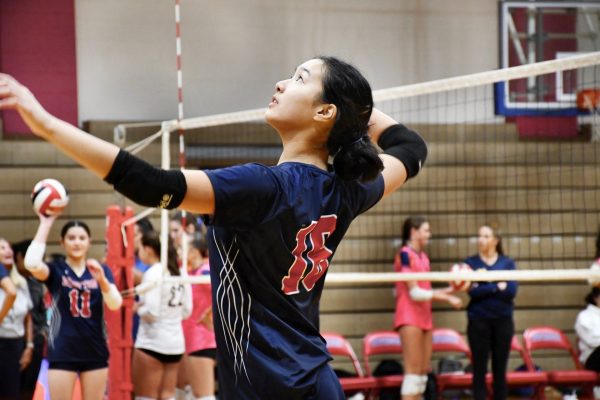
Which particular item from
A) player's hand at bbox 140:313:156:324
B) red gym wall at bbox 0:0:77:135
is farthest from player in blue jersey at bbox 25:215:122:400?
red gym wall at bbox 0:0:77:135

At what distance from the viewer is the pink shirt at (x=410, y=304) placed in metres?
8.22

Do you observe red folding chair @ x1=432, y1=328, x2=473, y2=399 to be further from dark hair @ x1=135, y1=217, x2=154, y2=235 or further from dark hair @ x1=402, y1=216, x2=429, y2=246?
dark hair @ x1=135, y1=217, x2=154, y2=235

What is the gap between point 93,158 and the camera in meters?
1.99

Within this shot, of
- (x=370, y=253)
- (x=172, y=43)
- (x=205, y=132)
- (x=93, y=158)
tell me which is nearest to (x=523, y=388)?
(x=370, y=253)

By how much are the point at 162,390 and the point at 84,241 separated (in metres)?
1.46

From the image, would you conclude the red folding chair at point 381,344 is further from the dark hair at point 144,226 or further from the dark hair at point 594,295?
the dark hair at point 144,226

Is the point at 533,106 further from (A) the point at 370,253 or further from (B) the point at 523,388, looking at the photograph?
(B) the point at 523,388

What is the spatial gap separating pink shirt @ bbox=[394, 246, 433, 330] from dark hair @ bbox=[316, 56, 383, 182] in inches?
227

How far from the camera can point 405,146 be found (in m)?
2.90

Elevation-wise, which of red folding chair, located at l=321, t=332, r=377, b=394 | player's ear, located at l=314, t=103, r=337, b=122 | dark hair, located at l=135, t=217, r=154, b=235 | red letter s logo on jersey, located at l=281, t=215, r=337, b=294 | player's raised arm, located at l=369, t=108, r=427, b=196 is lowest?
red folding chair, located at l=321, t=332, r=377, b=394

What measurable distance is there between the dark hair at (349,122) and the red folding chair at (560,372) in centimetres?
664

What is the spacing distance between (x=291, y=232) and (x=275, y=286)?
0.15 m

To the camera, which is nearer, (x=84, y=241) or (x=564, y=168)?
(x=84, y=241)

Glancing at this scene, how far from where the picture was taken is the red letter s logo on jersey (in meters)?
2.47
